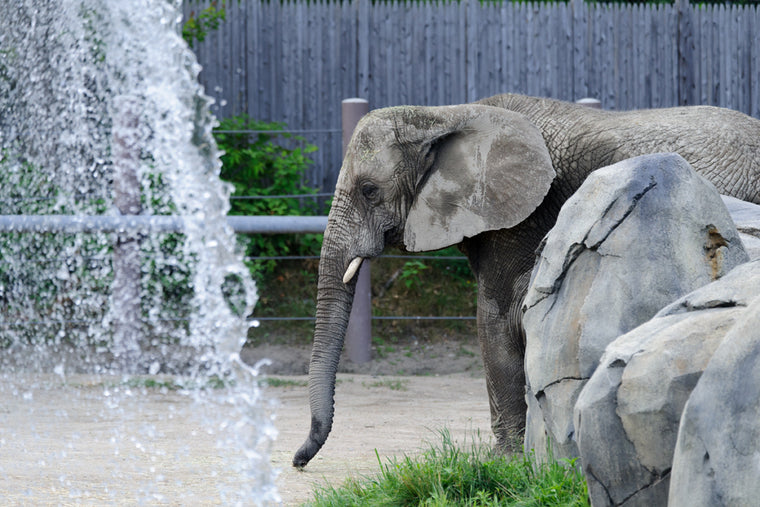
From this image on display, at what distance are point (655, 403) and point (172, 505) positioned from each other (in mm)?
1931

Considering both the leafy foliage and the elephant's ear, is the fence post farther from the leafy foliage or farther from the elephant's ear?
the elephant's ear

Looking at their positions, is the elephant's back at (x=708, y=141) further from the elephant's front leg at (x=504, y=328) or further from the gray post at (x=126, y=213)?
the gray post at (x=126, y=213)

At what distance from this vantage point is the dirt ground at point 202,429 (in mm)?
3865

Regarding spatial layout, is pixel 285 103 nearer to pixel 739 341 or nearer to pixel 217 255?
pixel 217 255

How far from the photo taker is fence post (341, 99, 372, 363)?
7.16 m

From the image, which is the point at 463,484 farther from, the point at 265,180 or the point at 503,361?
the point at 265,180

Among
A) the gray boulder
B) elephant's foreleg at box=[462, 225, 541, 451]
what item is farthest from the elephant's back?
elephant's foreleg at box=[462, 225, 541, 451]

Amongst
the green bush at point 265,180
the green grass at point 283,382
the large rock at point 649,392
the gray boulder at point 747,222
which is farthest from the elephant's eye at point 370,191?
the green bush at point 265,180

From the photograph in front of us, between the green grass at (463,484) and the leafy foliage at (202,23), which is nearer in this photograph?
the green grass at (463,484)

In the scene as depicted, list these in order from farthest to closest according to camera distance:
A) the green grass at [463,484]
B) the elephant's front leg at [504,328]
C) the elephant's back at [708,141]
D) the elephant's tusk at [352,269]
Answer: the elephant's front leg at [504,328]
the elephant's tusk at [352,269]
the elephant's back at [708,141]
the green grass at [463,484]

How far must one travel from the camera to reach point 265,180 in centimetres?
828

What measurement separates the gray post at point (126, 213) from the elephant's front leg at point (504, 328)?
3.27m

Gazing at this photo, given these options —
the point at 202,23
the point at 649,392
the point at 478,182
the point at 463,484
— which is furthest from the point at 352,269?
the point at 202,23

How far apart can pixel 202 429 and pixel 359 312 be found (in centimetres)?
208
